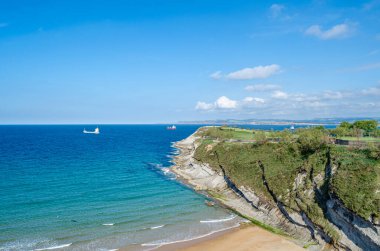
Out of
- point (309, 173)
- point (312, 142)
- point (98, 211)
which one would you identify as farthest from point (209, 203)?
point (312, 142)

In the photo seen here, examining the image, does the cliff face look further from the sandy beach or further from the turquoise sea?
the turquoise sea

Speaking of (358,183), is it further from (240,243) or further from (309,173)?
(240,243)

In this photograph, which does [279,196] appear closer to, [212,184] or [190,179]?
[212,184]

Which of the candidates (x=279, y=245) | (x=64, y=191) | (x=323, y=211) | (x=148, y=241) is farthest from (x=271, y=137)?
(x=64, y=191)

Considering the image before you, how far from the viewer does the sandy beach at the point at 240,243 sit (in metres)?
29.0

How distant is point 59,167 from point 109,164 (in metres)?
11.4

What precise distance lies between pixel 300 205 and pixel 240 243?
9647mm

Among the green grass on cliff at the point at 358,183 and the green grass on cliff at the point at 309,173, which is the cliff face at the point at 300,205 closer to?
the green grass on cliff at the point at 309,173

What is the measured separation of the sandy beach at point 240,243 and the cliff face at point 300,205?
229 centimetres

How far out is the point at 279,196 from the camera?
37.7 m

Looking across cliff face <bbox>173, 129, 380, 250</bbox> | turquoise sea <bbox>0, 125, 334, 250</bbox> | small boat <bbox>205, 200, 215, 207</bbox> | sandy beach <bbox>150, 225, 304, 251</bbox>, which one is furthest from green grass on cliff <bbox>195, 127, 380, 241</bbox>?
turquoise sea <bbox>0, 125, 334, 250</bbox>

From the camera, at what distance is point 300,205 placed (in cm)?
3406

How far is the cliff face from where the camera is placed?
27156mm

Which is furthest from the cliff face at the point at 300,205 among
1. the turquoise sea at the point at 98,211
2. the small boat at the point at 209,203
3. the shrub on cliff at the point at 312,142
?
the shrub on cliff at the point at 312,142
